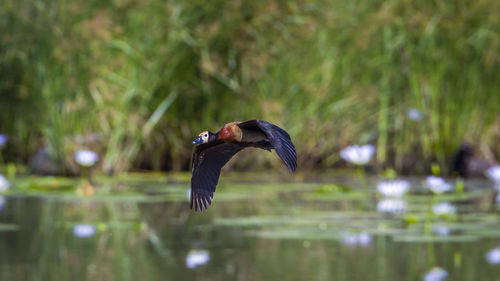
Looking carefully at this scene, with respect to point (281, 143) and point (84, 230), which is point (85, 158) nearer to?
point (84, 230)

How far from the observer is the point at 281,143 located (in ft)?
10.0

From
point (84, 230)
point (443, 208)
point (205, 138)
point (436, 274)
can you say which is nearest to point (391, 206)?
point (443, 208)

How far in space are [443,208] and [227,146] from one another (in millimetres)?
3781

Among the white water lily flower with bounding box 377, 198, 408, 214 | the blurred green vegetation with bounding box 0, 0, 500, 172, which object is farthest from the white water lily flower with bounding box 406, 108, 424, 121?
the white water lily flower with bounding box 377, 198, 408, 214

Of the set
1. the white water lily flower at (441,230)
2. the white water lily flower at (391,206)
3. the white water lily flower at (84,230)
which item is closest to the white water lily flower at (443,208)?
the white water lily flower at (391,206)

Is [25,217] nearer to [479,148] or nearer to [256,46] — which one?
[256,46]

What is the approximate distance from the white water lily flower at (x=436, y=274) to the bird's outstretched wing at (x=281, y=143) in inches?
72.5

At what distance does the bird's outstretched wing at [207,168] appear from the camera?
145 inches

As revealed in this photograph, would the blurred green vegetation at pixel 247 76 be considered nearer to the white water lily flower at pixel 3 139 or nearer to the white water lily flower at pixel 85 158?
the white water lily flower at pixel 3 139

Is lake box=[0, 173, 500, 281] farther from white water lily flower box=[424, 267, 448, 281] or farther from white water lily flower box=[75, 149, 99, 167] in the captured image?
white water lily flower box=[75, 149, 99, 167]

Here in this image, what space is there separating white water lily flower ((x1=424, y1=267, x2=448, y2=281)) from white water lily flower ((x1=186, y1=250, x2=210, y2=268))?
1.19 metres

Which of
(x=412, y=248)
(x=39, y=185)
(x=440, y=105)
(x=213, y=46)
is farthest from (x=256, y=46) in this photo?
(x=412, y=248)

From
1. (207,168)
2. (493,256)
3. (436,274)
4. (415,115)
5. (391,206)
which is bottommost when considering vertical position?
(436,274)

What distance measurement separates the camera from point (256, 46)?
397 inches
